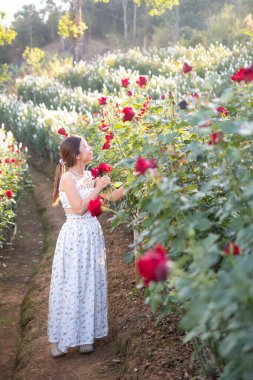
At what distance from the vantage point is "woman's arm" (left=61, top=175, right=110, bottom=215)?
3.50 metres

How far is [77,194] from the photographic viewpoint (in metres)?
3.62

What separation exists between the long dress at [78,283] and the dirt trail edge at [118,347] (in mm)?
161

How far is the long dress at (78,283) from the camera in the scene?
3689mm

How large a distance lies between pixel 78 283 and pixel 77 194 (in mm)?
684

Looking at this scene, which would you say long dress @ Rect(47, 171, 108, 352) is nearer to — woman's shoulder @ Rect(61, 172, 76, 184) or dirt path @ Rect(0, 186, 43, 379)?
woman's shoulder @ Rect(61, 172, 76, 184)

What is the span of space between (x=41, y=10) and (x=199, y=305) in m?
47.1

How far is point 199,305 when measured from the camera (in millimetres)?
1379

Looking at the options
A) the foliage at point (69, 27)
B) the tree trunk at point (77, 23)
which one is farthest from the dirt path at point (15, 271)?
the tree trunk at point (77, 23)

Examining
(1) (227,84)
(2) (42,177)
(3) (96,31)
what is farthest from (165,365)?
(3) (96,31)

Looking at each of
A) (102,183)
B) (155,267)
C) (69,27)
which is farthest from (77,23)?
(155,267)

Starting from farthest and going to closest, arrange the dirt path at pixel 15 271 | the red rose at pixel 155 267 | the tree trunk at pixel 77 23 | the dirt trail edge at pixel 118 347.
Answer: the tree trunk at pixel 77 23
the dirt path at pixel 15 271
the dirt trail edge at pixel 118 347
the red rose at pixel 155 267

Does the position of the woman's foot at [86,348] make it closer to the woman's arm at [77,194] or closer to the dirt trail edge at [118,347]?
the dirt trail edge at [118,347]

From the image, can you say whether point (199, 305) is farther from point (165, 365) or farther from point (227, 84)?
point (227, 84)

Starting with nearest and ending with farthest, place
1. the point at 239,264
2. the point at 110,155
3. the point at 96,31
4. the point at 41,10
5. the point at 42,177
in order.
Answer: the point at 239,264 → the point at 110,155 → the point at 42,177 → the point at 96,31 → the point at 41,10
